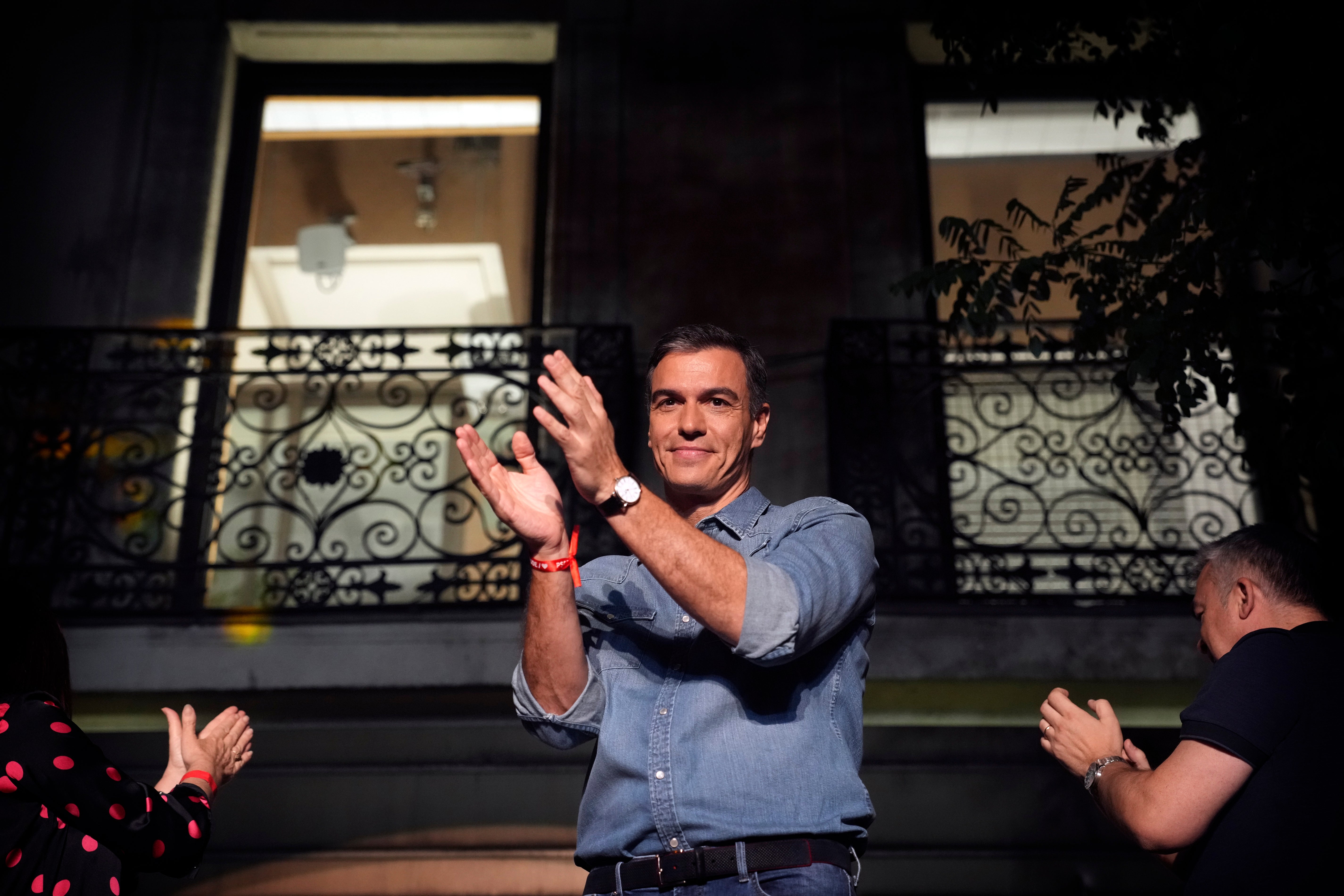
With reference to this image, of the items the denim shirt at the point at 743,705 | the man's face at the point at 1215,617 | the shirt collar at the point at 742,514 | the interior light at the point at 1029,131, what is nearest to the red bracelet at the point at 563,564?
the denim shirt at the point at 743,705

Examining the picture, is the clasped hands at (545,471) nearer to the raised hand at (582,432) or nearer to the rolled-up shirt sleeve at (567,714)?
the raised hand at (582,432)

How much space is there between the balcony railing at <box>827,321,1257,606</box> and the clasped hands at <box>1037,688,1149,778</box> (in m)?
3.45

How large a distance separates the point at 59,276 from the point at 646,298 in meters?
3.84

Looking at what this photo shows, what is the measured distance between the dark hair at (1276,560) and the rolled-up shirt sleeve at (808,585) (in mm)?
1077

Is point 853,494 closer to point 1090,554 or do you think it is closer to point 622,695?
point 1090,554

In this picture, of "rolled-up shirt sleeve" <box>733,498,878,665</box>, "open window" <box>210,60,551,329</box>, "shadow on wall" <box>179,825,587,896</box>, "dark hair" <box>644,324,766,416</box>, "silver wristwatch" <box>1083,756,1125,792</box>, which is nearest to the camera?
"rolled-up shirt sleeve" <box>733,498,878,665</box>

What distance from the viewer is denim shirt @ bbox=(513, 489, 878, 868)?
1.86m

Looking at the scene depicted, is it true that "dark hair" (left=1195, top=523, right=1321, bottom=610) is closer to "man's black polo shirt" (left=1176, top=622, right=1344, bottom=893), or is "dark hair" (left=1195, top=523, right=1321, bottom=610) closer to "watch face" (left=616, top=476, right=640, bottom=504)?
"man's black polo shirt" (left=1176, top=622, right=1344, bottom=893)

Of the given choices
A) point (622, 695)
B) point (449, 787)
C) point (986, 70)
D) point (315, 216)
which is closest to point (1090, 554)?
point (986, 70)

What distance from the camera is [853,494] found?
6.50 m

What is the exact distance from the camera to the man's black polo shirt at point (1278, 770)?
2.22 m

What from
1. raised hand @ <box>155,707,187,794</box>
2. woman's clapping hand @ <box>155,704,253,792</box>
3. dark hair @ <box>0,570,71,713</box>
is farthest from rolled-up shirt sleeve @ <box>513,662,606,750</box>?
dark hair @ <box>0,570,71,713</box>

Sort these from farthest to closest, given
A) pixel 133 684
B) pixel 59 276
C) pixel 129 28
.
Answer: pixel 129 28, pixel 59 276, pixel 133 684

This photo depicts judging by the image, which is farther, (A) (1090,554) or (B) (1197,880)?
(A) (1090,554)
